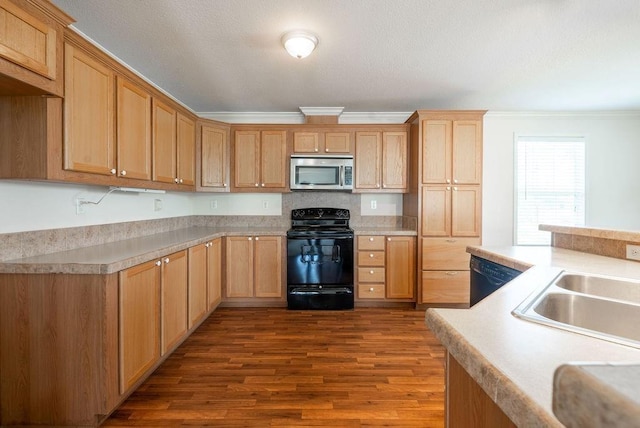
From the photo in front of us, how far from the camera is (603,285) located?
1326mm

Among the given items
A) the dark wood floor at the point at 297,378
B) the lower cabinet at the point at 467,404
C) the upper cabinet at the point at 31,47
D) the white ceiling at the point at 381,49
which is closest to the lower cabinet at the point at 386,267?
the dark wood floor at the point at 297,378

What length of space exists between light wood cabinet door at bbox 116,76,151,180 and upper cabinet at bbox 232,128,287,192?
4.48 ft

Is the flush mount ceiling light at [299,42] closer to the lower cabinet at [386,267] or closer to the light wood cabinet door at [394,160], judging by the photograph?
the light wood cabinet door at [394,160]

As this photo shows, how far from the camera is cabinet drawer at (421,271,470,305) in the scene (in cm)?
354

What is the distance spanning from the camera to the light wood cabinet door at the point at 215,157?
369 cm

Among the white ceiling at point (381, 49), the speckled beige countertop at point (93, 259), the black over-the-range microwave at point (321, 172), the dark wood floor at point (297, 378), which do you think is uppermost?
the white ceiling at point (381, 49)

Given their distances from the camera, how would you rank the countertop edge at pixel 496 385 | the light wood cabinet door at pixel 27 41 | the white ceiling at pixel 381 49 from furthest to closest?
the white ceiling at pixel 381 49, the light wood cabinet door at pixel 27 41, the countertop edge at pixel 496 385

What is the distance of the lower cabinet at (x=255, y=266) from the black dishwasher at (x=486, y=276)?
2096 mm

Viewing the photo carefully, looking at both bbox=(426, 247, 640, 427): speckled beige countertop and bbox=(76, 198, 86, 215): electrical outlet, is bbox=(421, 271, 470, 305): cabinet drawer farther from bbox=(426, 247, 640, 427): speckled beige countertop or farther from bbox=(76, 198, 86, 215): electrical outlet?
bbox=(76, 198, 86, 215): electrical outlet

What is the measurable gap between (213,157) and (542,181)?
4189 mm

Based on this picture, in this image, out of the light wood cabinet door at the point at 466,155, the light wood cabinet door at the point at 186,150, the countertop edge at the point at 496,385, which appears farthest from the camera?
the light wood cabinet door at the point at 466,155

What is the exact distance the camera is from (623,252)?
177cm

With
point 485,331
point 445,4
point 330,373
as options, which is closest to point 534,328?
point 485,331

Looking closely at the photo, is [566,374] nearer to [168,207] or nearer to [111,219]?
[111,219]
